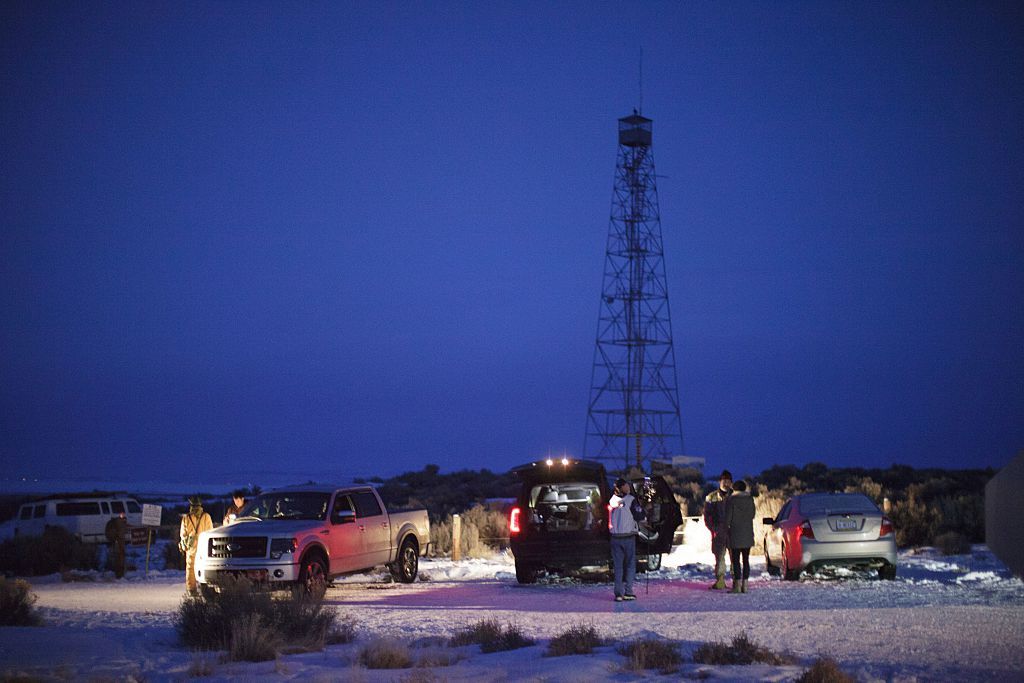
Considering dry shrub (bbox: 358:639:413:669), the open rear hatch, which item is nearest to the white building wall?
the open rear hatch

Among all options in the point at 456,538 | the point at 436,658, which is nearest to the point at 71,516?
the point at 456,538

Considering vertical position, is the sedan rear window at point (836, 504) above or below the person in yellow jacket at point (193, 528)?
above

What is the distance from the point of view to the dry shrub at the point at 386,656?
10711mm

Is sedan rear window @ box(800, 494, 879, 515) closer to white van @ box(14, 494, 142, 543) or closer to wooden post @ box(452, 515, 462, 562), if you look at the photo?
wooden post @ box(452, 515, 462, 562)

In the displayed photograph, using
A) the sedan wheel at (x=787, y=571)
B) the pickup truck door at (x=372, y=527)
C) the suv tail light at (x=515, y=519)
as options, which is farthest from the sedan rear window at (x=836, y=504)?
the pickup truck door at (x=372, y=527)

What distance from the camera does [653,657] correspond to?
33.8 ft

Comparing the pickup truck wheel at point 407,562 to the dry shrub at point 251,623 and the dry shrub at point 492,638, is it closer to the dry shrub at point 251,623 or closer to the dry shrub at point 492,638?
the dry shrub at point 251,623

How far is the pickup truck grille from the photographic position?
1767cm

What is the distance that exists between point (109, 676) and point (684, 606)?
842 centimetres

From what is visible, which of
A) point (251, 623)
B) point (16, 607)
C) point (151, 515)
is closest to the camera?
point (251, 623)

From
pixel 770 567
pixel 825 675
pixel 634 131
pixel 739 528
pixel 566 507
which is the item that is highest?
pixel 634 131

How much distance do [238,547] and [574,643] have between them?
8.28 m

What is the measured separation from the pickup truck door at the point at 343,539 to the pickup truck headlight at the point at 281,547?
32.2 inches

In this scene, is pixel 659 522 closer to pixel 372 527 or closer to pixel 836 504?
pixel 836 504
